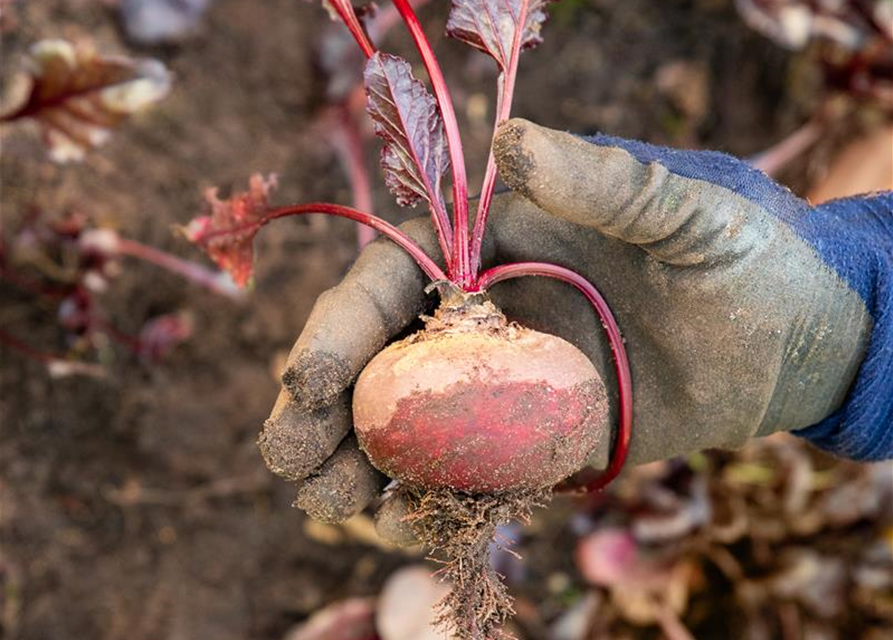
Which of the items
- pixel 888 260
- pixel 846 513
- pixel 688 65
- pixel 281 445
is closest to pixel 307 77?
pixel 688 65

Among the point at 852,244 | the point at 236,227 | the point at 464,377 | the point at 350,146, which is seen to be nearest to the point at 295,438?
the point at 464,377

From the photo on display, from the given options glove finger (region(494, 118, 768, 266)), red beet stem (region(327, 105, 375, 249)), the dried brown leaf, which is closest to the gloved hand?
glove finger (region(494, 118, 768, 266))

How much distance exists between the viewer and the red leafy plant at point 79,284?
1.83 m

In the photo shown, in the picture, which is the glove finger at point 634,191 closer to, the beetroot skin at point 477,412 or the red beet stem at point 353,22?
the beetroot skin at point 477,412

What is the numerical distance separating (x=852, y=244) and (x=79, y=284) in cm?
165

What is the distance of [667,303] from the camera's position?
3.85ft

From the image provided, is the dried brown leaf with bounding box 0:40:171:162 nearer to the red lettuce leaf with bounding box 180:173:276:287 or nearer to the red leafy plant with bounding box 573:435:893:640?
the red lettuce leaf with bounding box 180:173:276:287

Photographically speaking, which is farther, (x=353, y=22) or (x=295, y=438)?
(x=353, y=22)

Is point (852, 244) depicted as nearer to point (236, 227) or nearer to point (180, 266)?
point (236, 227)

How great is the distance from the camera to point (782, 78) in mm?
2514

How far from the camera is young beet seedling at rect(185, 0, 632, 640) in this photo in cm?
98

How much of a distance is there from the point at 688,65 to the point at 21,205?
76.3 inches

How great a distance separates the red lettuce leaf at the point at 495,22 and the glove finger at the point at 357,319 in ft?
0.93

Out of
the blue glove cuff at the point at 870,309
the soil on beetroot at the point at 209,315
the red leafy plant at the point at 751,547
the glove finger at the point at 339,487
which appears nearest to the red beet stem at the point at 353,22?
the glove finger at the point at 339,487
